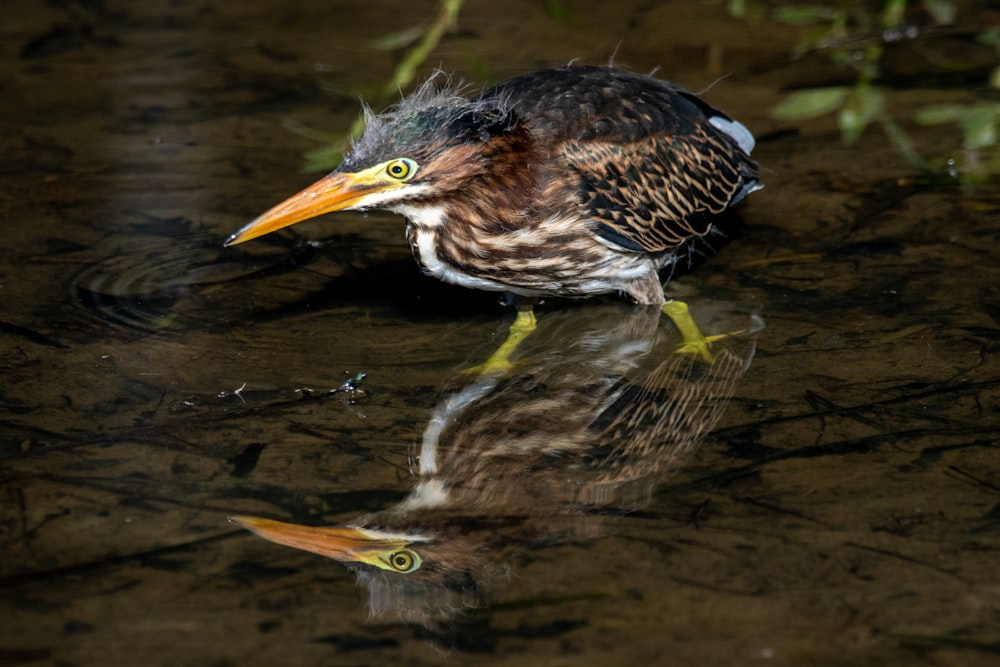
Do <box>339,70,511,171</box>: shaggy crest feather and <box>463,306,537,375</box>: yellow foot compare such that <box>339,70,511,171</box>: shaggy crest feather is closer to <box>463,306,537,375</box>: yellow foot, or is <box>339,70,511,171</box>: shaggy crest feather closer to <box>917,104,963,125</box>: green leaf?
<box>463,306,537,375</box>: yellow foot

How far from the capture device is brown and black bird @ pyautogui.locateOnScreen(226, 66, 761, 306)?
546 centimetres

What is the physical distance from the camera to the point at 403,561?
14.4 ft

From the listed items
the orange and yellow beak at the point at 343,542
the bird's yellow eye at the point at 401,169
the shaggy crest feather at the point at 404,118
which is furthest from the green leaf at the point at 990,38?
the orange and yellow beak at the point at 343,542

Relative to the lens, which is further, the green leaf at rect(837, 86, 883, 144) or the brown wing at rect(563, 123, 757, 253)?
the green leaf at rect(837, 86, 883, 144)

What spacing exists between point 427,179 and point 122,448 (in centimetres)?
164

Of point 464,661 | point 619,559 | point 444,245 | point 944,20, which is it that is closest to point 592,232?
point 444,245

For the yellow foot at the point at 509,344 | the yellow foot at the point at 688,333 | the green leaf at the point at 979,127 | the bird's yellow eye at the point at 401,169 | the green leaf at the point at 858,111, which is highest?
the bird's yellow eye at the point at 401,169

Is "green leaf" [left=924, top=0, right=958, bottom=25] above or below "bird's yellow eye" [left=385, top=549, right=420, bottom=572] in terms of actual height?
above

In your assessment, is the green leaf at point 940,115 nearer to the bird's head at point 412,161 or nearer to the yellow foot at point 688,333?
the yellow foot at point 688,333

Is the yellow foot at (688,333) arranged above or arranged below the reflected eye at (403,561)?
below

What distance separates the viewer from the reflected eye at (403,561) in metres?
4.36

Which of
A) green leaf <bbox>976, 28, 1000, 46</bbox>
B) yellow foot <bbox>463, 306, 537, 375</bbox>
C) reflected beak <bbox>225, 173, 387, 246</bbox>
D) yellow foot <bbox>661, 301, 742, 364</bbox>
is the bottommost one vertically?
yellow foot <bbox>661, 301, 742, 364</bbox>

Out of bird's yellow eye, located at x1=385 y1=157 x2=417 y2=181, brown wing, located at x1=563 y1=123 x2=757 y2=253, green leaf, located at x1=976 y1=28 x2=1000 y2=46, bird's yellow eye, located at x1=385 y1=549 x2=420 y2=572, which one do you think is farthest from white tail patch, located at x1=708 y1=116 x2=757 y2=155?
bird's yellow eye, located at x1=385 y1=549 x2=420 y2=572

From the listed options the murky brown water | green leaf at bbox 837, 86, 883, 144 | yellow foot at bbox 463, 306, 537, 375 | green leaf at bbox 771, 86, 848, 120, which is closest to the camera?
the murky brown water
